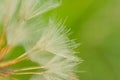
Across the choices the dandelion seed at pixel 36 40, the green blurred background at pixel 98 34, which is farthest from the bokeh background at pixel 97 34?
the dandelion seed at pixel 36 40

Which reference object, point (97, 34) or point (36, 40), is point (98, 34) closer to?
point (97, 34)

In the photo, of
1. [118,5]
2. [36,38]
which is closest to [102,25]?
[118,5]

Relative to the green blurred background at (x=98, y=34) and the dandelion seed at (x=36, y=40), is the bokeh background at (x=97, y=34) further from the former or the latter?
the dandelion seed at (x=36, y=40)

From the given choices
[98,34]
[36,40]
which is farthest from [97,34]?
[36,40]

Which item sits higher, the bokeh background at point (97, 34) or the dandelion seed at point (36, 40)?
the bokeh background at point (97, 34)

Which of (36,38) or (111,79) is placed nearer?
(36,38)

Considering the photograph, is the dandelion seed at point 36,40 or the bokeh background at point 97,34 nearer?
the dandelion seed at point 36,40

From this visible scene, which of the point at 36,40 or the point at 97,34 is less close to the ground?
the point at 97,34

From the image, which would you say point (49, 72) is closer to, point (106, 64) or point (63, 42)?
point (63, 42)
